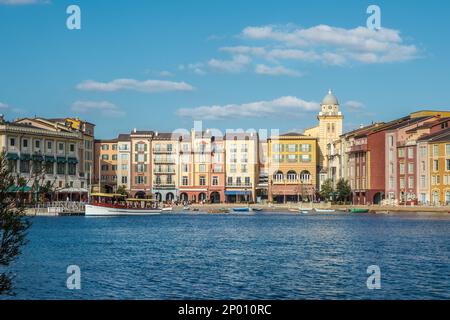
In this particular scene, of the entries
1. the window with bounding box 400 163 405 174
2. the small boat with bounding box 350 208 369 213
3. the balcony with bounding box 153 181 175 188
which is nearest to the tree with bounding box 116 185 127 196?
the balcony with bounding box 153 181 175 188

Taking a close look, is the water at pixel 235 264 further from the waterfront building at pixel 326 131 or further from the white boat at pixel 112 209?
the waterfront building at pixel 326 131

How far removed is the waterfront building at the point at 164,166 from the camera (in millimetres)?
145750

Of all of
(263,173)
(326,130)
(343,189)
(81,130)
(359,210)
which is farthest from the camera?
(326,130)

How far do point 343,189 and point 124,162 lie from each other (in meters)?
42.8

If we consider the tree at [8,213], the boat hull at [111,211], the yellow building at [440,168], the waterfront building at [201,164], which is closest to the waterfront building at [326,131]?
the waterfront building at [201,164]

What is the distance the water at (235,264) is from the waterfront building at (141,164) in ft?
249

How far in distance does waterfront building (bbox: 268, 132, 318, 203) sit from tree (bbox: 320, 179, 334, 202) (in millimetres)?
5125

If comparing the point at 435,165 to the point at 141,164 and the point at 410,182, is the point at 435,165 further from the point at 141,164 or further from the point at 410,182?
the point at 141,164

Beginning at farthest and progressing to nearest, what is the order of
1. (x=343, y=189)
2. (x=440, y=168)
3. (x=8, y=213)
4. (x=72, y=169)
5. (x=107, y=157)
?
(x=107, y=157)
(x=343, y=189)
(x=72, y=169)
(x=440, y=168)
(x=8, y=213)

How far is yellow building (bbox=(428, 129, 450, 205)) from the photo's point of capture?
364 ft

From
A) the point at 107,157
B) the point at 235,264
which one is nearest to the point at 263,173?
the point at 107,157

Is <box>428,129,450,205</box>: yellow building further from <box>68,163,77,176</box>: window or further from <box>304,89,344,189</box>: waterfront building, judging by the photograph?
<box>68,163,77,176</box>: window

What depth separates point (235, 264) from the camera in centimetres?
4209
